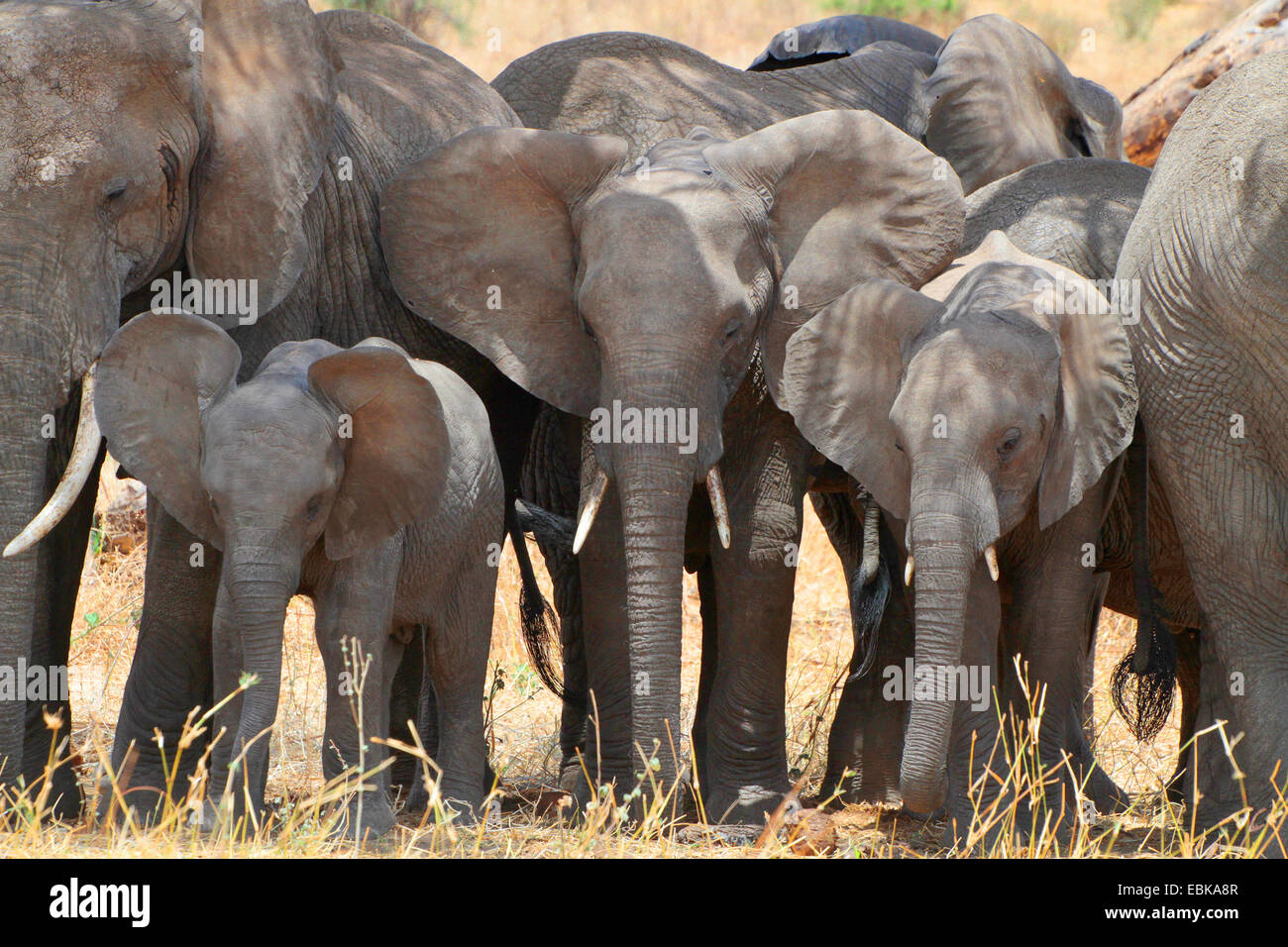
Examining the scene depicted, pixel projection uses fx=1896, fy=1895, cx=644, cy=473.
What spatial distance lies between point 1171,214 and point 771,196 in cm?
126

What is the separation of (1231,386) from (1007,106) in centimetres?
268

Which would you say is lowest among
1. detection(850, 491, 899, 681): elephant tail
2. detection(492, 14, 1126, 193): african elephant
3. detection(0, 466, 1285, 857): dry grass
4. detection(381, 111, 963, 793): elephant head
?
detection(0, 466, 1285, 857): dry grass

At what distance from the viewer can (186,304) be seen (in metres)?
5.60

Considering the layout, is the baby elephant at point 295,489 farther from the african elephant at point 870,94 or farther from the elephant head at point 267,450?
the african elephant at point 870,94

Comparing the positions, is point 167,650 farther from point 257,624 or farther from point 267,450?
point 267,450

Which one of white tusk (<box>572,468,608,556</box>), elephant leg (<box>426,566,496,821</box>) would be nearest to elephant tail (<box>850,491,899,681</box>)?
white tusk (<box>572,468,608,556</box>)

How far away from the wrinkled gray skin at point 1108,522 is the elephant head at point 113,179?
7.59ft

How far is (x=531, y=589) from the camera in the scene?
693 centimetres

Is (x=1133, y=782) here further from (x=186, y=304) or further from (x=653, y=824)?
(x=186, y=304)

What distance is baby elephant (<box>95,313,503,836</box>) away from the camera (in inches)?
190

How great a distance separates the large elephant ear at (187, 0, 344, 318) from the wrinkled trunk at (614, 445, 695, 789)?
122cm

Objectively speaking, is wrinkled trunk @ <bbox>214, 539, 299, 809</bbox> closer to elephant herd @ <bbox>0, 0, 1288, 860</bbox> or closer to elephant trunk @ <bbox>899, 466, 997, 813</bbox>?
elephant herd @ <bbox>0, 0, 1288, 860</bbox>

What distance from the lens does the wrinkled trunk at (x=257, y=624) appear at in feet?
15.7

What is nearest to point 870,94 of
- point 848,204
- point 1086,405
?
point 848,204
